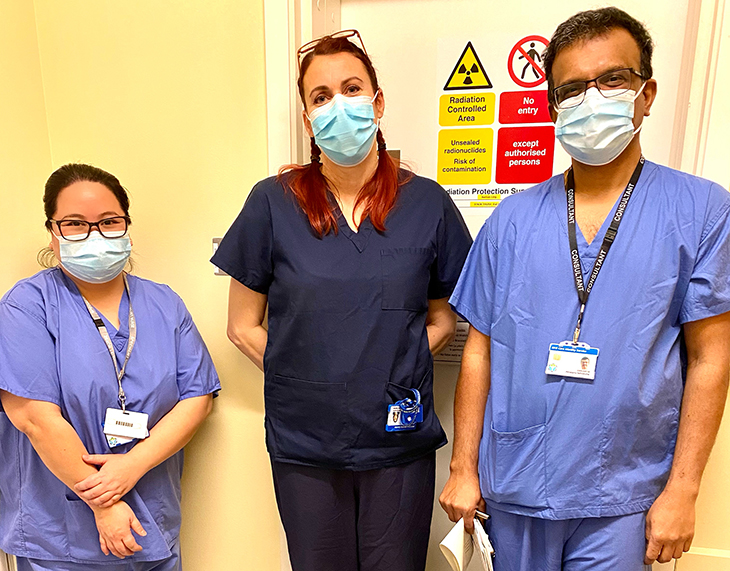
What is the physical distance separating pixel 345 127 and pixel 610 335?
0.72m

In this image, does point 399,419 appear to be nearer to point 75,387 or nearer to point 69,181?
point 75,387

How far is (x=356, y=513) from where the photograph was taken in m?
1.24

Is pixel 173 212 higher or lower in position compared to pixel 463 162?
lower

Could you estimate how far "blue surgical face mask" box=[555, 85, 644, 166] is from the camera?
3.00 ft

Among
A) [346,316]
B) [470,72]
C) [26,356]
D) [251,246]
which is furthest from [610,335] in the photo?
[26,356]

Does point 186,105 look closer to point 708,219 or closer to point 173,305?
point 173,305

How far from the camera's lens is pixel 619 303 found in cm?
92

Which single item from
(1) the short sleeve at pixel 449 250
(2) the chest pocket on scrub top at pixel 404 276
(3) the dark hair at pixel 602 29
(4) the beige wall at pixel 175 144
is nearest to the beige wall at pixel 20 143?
(4) the beige wall at pixel 175 144

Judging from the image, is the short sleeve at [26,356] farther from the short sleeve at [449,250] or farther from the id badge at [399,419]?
the short sleeve at [449,250]

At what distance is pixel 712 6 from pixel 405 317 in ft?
3.57

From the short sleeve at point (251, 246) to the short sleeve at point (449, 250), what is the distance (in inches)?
16.5

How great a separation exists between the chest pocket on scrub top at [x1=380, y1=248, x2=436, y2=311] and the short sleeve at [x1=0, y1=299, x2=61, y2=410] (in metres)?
0.83

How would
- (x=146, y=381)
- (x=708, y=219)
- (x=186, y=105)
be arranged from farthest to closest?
1. (x=186, y=105)
2. (x=146, y=381)
3. (x=708, y=219)

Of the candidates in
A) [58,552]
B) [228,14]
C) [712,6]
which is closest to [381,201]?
[228,14]
